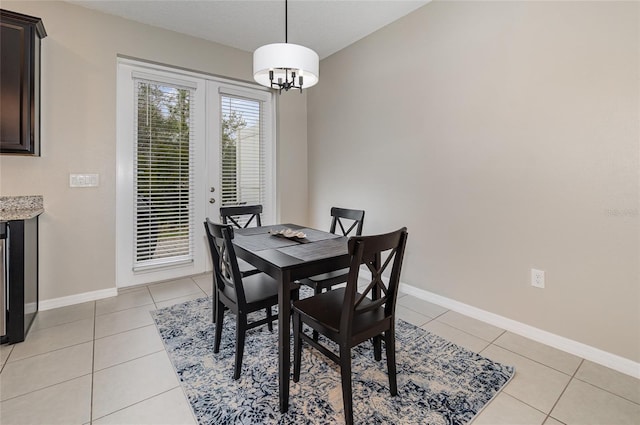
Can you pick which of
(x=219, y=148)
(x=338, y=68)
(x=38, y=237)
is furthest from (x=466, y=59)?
(x=38, y=237)

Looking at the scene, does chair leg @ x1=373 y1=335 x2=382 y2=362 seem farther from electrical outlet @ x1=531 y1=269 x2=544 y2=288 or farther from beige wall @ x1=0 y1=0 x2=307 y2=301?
beige wall @ x1=0 y1=0 x2=307 y2=301

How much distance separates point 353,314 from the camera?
146 cm

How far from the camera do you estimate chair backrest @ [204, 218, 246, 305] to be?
1756 mm

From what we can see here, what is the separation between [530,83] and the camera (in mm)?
2221

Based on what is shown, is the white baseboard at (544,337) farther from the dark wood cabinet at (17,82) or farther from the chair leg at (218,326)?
the dark wood cabinet at (17,82)

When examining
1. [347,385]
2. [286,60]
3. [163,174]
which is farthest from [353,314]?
[163,174]

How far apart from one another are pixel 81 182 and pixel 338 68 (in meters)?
3.08

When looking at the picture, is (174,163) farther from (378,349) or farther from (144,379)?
(378,349)

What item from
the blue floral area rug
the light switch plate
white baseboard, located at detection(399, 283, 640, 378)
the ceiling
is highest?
the ceiling

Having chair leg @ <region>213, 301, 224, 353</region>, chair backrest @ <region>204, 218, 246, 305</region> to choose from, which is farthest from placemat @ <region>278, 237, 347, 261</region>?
chair leg @ <region>213, 301, 224, 353</region>

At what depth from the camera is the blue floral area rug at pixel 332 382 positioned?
1.52 m

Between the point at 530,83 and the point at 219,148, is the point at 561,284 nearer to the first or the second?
the point at 530,83

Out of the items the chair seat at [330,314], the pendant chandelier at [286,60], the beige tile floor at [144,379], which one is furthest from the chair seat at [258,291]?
the pendant chandelier at [286,60]

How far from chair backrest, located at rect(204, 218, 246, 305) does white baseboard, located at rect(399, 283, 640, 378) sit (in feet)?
6.40
